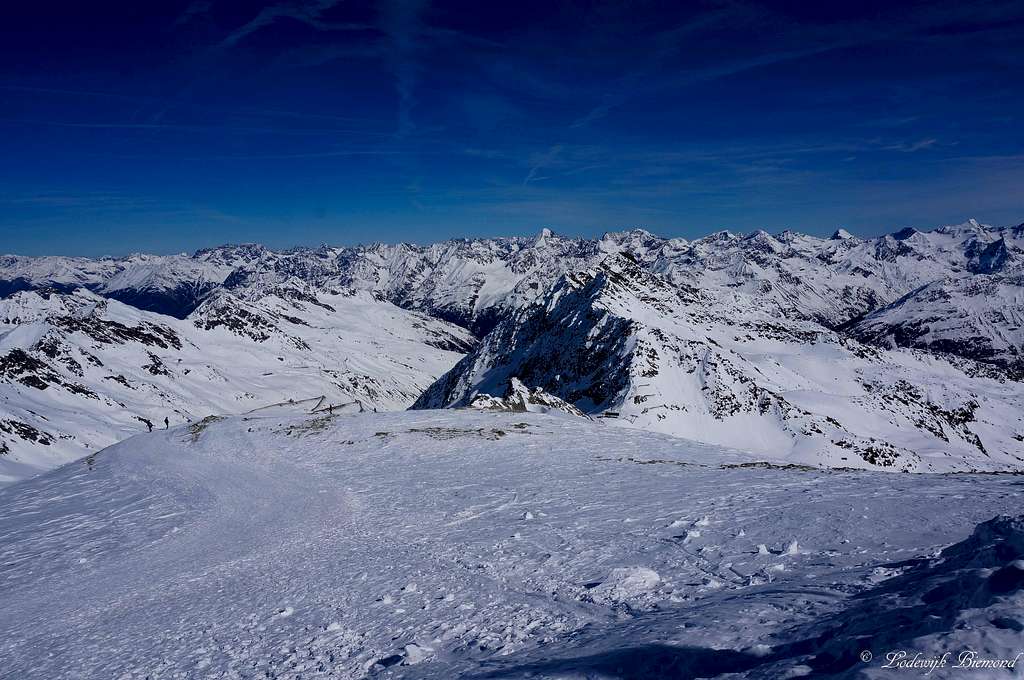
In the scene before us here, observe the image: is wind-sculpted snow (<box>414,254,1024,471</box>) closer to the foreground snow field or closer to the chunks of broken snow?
the foreground snow field

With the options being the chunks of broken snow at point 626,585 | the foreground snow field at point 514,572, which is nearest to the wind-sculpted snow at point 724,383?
the foreground snow field at point 514,572

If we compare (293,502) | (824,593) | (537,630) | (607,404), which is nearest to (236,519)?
(293,502)

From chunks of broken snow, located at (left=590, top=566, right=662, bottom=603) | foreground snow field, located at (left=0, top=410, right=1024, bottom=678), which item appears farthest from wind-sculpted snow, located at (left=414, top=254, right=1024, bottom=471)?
chunks of broken snow, located at (left=590, top=566, right=662, bottom=603)

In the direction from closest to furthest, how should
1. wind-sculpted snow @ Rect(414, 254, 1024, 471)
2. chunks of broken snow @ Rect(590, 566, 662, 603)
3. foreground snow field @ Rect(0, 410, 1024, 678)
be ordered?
foreground snow field @ Rect(0, 410, 1024, 678) < chunks of broken snow @ Rect(590, 566, 662, 603) < wind-sculpted snow @ Rect(414, 254, 1024, 471)

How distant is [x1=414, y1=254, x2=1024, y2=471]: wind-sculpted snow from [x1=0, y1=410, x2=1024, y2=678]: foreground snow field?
1229 inches

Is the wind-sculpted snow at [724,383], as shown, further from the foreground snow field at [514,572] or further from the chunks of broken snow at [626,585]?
the chunks of broken snow at [626,585]

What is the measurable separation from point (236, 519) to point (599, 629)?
15.1 metres

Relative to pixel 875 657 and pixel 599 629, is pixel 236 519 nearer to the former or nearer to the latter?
pixel 599 629

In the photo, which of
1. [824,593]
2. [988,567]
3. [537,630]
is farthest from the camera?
[537,630]

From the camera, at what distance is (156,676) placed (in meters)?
10.1

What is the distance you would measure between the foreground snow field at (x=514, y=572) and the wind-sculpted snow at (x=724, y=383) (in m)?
31.2

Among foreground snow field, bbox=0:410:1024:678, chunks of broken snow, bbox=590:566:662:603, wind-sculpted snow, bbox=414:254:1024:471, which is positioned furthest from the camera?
wind-sculpted snow, bbox=414:254:1024:471

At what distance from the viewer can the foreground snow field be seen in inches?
309

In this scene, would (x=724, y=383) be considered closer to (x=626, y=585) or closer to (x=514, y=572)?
(x=514, y=572)
